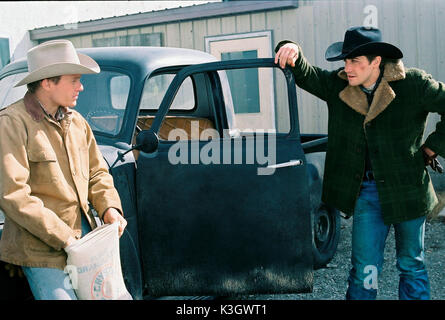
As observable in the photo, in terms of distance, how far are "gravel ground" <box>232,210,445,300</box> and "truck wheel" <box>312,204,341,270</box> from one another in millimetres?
338

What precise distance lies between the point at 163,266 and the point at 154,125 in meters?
0.89

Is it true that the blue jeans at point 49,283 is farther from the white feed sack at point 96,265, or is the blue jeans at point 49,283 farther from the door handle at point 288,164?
the door handle at point 288,164

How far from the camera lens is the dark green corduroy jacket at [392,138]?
10.6 feet

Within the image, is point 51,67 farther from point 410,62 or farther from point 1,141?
point 410,62

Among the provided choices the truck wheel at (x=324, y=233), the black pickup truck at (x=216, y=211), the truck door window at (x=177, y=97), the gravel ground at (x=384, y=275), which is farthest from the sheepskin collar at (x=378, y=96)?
the truck door window at (x=177, y=97)

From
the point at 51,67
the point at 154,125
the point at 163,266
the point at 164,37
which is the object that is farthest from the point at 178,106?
the point at 164,37

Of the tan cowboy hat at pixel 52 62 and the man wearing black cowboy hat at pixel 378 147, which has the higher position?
the tan cowboy hat at pixel 52 62

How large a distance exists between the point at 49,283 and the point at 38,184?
17.9 inches

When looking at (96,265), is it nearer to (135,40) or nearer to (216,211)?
(216,211)

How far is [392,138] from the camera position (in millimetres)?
3260

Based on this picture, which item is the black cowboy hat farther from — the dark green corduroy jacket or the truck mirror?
the truck mirror

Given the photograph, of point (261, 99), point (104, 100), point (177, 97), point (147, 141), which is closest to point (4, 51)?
point (261, 99)

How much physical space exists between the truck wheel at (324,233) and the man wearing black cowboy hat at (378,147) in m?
0.83
